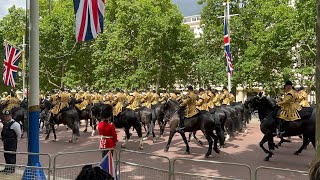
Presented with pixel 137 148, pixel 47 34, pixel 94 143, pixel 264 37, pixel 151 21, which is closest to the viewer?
pixel 137 148

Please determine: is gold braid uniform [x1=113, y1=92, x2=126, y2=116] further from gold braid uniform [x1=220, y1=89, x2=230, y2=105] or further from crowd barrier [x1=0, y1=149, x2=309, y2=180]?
gold braid uniform [x1=220, y1=89, x2=230, y2=105]

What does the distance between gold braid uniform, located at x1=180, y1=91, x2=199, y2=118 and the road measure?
1.50m

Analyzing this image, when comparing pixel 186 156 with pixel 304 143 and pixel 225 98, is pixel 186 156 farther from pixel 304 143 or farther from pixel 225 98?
pixel 225 98

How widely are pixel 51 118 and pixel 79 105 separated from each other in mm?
2878

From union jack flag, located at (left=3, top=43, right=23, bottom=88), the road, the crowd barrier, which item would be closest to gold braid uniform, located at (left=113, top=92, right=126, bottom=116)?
the road

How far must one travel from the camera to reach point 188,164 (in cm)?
1170

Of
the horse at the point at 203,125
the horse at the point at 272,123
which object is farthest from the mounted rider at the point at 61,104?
the horse at the point at 272,123

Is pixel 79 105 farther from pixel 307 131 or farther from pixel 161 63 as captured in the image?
pixel 161 63

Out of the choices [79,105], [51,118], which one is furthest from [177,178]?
[79,105]

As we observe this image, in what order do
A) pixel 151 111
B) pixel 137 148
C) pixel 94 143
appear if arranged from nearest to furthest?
pixel 137 148, pixel 94 143, pixel 151 111

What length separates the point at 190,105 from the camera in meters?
14.5

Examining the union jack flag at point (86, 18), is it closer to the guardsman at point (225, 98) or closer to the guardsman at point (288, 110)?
the guardsman at point (288, 110)

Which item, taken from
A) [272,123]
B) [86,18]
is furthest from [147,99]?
[86,18]

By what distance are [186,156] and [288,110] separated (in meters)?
3.84
